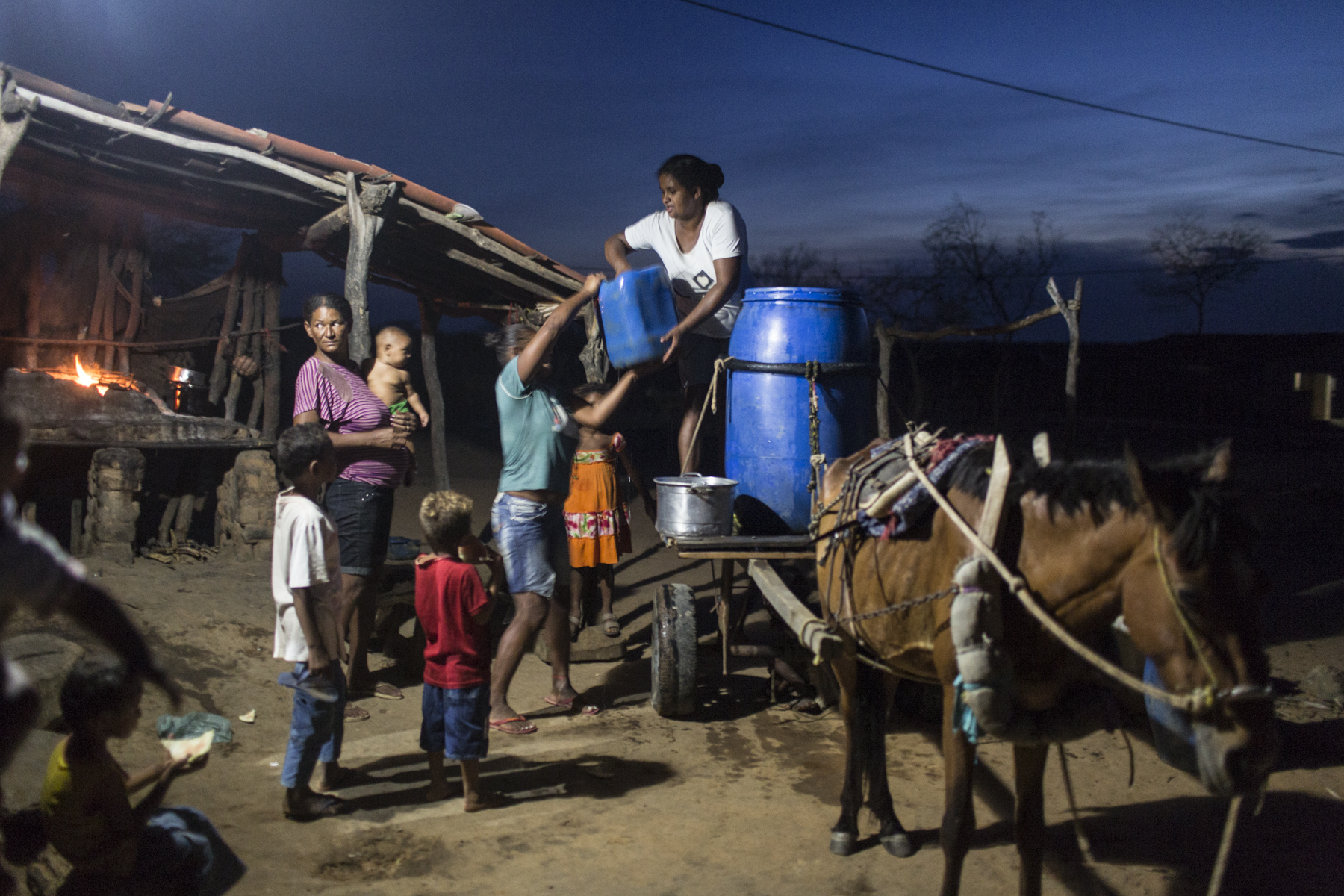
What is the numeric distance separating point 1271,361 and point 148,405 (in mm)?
27980

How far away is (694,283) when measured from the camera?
5.00 metres

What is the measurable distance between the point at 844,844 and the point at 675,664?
155 cm

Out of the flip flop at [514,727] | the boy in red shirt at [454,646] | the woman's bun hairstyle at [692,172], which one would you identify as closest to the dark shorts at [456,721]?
the boy in red shirt at [454,646]

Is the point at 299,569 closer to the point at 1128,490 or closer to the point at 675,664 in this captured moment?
the point at 675,664

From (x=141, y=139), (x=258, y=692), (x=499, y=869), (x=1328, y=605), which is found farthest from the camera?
(x=1328, y=605)

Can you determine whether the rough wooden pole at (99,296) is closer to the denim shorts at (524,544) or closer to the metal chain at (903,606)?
the denim shorts at (524,544)

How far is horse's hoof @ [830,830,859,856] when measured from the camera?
3426 mm

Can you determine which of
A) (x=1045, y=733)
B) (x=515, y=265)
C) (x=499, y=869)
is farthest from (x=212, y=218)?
(x=1045, y=733)

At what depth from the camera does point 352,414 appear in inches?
184

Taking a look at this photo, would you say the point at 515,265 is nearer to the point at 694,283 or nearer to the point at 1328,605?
the point at 694,283

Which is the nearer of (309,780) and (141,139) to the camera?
(309,780)

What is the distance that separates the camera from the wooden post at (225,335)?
29.8 feet

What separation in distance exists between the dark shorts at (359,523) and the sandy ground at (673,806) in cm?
90

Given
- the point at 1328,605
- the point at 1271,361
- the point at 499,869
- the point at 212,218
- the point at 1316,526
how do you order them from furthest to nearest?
the point at 1271,361
the point at 1316,526
the point at 212,218
the point at 1328,605
the point at 499,869
